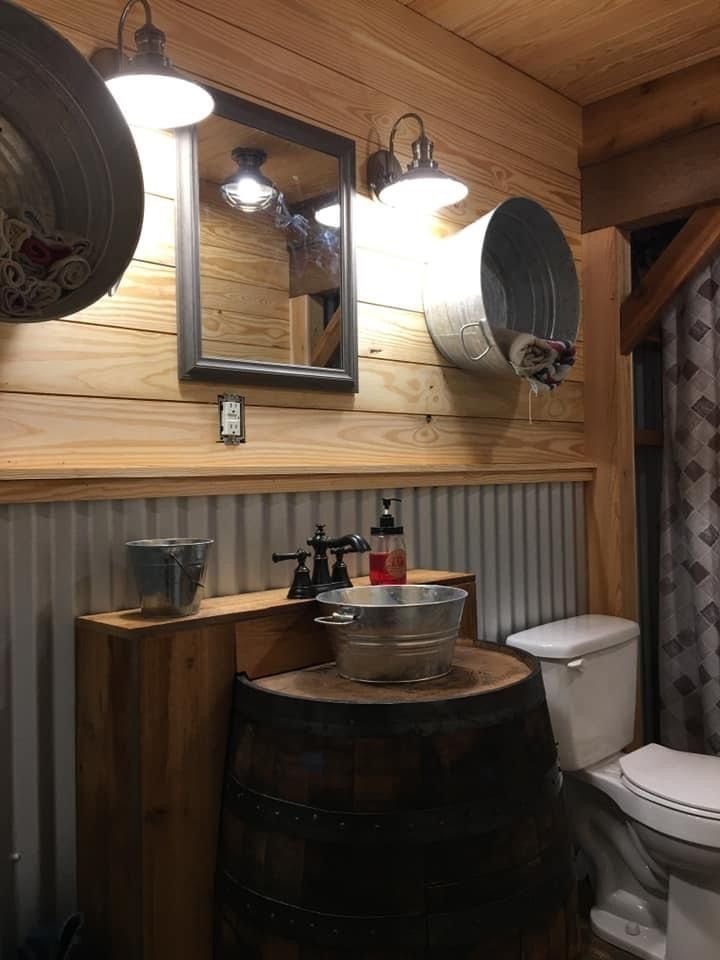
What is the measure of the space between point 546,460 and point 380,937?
1.68 m

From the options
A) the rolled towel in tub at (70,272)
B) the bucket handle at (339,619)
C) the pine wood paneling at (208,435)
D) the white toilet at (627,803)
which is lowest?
the white toilet at (627,803)

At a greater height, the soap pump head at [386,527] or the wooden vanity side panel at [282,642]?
the soap pump head at [386,527]

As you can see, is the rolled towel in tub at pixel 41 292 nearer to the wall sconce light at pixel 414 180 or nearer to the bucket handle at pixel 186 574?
the bucket handle at pixel 186 574

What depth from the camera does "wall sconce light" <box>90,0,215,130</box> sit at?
149 centimetres

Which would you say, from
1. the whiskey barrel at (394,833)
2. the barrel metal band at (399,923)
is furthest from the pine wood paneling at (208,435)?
the barrel metal band at (399,923)

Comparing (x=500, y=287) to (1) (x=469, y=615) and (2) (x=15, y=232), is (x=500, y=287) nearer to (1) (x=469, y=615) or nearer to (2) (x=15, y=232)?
(1) (x=469, y=615)

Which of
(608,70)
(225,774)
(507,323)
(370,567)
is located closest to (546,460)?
(507,323)

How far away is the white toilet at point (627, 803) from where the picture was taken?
1915mm

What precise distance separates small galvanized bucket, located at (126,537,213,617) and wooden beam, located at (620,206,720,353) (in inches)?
70.6

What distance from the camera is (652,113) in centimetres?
257

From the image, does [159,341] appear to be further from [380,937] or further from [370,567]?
[380,937]

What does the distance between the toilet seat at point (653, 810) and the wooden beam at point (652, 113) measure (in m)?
1.81

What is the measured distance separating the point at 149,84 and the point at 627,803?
188cm

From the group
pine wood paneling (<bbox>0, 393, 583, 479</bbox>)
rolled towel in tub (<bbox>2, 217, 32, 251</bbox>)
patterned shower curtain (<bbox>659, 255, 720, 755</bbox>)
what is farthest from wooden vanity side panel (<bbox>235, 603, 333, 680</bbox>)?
patterned shower curtain (<bbox>659, 255, 720, 755</bbox>)
